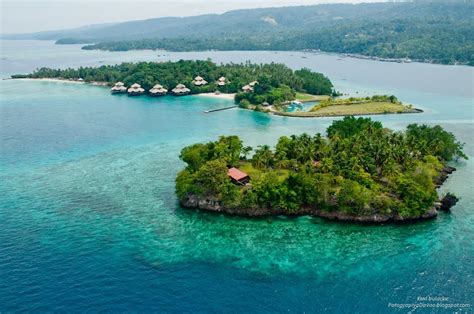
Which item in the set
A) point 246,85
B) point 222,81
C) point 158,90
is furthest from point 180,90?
point 246,85

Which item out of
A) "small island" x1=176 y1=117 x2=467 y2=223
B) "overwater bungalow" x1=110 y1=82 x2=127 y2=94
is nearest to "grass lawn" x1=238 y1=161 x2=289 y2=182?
"small island" x1=176 y1=117 x2=467 y2=223

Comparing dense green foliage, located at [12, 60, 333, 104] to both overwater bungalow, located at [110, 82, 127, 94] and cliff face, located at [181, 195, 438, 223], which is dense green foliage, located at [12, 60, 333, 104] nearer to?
overwater bungalow, located at [110, 82, 127, 94]

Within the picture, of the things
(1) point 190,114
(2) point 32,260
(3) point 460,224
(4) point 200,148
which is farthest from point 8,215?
(1) point 190,114

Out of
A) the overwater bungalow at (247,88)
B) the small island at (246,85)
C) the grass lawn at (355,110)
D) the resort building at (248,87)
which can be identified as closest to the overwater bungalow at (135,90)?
the small island at (246,85)

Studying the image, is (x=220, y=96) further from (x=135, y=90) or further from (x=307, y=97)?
(x=135, y=90)

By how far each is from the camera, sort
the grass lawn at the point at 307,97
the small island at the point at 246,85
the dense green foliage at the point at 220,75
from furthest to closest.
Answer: the grass lawn at the point at 307,97 < the dense green foliage at the point at 220,75 < the small island at the point at 246,85

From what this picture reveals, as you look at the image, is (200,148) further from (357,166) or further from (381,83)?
(381,83)

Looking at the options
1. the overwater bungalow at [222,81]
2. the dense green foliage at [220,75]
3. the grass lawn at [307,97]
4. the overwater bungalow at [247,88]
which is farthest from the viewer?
the overwater bungalow at [222,81]

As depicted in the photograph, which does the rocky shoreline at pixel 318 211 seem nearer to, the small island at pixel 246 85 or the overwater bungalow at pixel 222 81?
the small island at pixel 246 85
